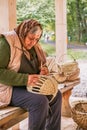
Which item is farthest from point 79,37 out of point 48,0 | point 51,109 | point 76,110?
point 51,109

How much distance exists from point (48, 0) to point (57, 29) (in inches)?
125

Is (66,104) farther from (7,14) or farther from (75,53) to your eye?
(75,53)

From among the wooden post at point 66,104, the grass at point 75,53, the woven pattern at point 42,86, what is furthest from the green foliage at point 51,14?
the woven pattern at point 42,86

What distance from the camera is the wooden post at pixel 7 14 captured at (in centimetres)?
273

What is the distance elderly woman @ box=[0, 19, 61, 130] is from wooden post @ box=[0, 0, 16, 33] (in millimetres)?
478

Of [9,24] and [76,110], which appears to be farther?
[76,110]

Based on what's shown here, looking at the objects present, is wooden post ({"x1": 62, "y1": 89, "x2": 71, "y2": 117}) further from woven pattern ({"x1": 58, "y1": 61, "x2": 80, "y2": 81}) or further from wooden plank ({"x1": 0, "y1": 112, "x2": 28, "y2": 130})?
wooden plank ({"x1": 0, "y1": 112, "x2": 28, "y2": 130})

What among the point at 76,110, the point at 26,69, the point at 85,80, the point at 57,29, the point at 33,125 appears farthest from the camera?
the point at 85,80

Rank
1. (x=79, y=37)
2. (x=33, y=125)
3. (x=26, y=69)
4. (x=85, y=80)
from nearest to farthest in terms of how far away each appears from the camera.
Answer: (x=33, y=125) < (x=26, y=69) < (x=85, y=80) < (x=79, y=37)

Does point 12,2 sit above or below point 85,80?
above

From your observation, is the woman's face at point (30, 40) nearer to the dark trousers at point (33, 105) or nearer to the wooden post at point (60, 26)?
the dark trousers at point (33, 105)

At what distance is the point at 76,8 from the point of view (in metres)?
6.95

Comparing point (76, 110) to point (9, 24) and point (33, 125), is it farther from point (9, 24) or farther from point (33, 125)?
point (9, 24)

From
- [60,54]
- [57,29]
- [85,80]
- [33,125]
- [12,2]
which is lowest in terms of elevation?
[85,80]
